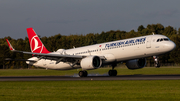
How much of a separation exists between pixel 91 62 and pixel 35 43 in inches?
655

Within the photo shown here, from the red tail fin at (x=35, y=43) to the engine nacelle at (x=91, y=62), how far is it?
1338 cm

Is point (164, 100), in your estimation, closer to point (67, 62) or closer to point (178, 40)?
point (67, 62)

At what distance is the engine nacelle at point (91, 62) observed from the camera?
39.8m

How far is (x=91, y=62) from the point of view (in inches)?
1564

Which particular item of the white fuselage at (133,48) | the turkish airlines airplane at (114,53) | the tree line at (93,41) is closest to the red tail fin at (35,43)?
the turkish airlines airplane at (114,53)

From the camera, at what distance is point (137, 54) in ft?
127

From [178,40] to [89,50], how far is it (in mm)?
76423

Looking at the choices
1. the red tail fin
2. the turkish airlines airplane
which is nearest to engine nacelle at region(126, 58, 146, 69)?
the turkish airlines airplane

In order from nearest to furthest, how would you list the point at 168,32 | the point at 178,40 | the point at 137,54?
the point at 137,54 → the point at 178,40 → the point at 168,32

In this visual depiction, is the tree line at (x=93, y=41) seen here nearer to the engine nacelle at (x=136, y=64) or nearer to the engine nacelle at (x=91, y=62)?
the engine nacelle at (x=136, y=64)

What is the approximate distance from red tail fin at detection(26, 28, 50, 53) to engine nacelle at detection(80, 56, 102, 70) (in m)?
13.4

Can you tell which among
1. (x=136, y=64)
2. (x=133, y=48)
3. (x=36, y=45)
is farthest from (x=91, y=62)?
(x=36, y=45)

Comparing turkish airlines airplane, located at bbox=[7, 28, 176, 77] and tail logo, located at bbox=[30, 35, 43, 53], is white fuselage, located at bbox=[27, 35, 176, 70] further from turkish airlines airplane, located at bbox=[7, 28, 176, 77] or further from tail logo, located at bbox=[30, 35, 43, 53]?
tail logo, located at bbox=[30, 35, 43, 53]

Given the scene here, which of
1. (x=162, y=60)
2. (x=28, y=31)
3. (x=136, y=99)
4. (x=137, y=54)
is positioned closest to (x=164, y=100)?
(x=136, y=99)
